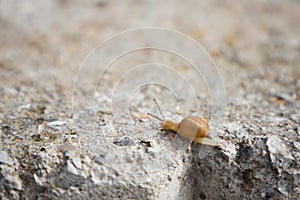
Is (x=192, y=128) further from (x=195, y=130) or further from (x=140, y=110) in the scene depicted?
(x=140, y=110)

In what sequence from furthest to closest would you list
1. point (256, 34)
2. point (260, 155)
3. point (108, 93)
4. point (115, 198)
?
point (256, 34), point (108, 93), point (260, 155), point (115, 198)

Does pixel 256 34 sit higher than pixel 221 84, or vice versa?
pixel 256 34

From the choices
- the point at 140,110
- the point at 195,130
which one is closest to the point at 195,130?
the point at 195,130

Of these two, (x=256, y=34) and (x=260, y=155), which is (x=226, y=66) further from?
(x=260, y=155)

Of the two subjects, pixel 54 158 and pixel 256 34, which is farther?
pixel 256 34

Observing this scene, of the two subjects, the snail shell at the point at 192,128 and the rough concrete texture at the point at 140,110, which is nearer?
the rough concrete texture at the point at 140,110

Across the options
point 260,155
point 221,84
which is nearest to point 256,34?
point 221,84

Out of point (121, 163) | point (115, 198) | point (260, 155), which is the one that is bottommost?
point (115, 198)

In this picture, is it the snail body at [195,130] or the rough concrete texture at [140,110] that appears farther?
the snail body at [195,130]
